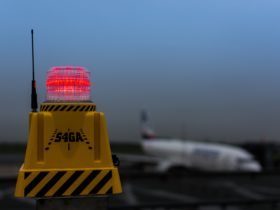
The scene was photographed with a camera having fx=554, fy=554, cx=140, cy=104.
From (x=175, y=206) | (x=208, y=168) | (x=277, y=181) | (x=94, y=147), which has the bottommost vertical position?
(x=208, y=168)

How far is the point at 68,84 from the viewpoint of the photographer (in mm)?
3824

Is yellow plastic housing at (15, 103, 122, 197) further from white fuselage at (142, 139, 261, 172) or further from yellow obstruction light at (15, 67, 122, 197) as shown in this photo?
white fuselage at (142, 139, 261, 172)

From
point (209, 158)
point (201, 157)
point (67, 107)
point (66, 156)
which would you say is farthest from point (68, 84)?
point (201, 157)

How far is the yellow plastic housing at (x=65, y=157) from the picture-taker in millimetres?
3703

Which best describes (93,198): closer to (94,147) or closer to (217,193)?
(94,147)

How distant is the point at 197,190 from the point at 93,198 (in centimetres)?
1443

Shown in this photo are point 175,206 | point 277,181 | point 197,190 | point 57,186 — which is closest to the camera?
point 57,186

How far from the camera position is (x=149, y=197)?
16484 mm

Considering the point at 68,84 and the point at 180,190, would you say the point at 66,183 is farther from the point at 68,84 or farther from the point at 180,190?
the point at 180,190

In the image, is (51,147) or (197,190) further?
(197,190)

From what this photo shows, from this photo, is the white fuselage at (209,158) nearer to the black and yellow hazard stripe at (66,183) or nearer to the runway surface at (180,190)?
the runway surface at (180,190)

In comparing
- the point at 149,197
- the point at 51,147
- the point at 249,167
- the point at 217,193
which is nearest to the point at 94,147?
the point at 51,147

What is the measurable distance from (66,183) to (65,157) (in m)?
0.18

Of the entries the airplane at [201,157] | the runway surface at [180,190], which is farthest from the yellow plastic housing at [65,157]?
the airplane at [201,157]
